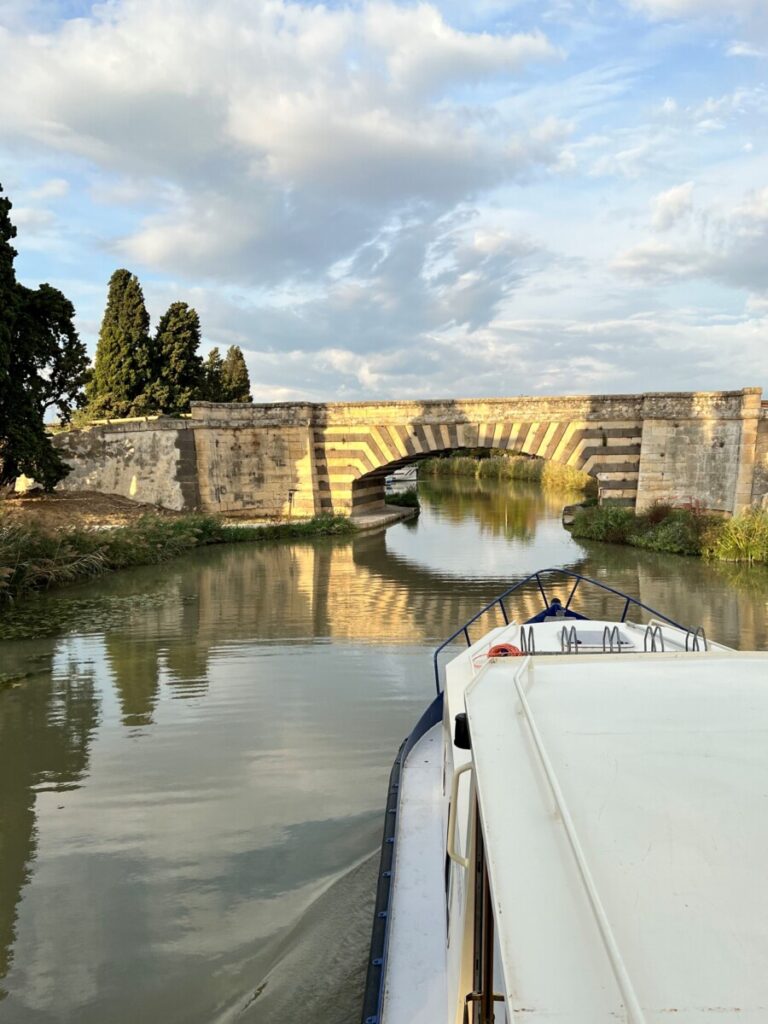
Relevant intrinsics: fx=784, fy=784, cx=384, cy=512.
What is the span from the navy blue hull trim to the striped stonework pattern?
18230 mm

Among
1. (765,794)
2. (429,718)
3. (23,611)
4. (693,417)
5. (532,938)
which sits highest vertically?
(693,417)

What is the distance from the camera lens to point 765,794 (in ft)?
7.64

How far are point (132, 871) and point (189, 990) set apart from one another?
122cm

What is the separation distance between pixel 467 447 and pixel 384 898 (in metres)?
20.4

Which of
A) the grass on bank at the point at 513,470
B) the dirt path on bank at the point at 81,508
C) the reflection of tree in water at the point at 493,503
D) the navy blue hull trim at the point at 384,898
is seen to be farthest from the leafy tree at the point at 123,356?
the navy blue hull trim at the point at 384,898

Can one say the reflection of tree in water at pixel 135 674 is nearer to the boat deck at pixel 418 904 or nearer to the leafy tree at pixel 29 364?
the boat deck at pixel 418 904

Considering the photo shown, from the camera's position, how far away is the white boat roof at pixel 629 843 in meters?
1.68

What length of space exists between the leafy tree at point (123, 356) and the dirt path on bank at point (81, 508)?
357 inches

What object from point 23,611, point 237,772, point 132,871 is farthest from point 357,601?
point 132,871

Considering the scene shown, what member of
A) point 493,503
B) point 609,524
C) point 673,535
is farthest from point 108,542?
point 493,503

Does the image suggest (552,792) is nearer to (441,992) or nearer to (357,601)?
(441,992)

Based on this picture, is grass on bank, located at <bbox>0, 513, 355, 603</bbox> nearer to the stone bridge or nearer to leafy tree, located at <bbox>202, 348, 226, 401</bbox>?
the stone bridge

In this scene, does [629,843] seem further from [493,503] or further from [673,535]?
[493,503]

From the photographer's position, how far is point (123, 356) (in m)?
33.8
